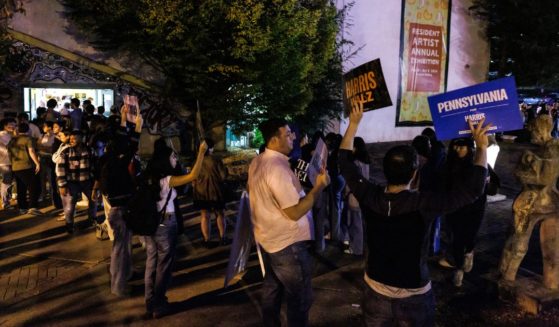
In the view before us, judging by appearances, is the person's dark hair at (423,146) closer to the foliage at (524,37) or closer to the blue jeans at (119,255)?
the blue jeans at (119,255)

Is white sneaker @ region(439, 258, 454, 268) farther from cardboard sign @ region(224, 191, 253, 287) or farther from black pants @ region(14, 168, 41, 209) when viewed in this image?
black pants @ region(14, 168, 41, 209)

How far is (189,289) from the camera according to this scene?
5.74 metres

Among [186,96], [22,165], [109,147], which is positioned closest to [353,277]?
[109,147]

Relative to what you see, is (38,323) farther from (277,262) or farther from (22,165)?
(22,165)

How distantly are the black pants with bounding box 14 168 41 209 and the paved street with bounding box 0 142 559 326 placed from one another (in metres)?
1.31

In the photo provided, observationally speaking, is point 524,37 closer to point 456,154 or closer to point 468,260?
point 456,154

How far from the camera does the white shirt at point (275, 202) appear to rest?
11.9 feet

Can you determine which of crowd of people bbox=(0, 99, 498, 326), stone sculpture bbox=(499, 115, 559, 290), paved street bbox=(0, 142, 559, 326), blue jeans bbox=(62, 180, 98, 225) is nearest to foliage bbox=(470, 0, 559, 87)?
paved street bbox=(0, 142, 559, 326)

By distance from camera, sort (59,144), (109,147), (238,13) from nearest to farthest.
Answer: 1. (109,147)
2. (59,144)
3. (238,13)

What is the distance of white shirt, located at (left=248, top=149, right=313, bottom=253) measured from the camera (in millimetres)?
3617

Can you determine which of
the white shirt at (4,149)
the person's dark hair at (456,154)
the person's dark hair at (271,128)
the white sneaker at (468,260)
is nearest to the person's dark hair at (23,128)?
the white shirt at (4,149)

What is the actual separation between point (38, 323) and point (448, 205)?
162 inches

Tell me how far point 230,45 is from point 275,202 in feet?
25.9

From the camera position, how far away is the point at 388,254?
2891mm
